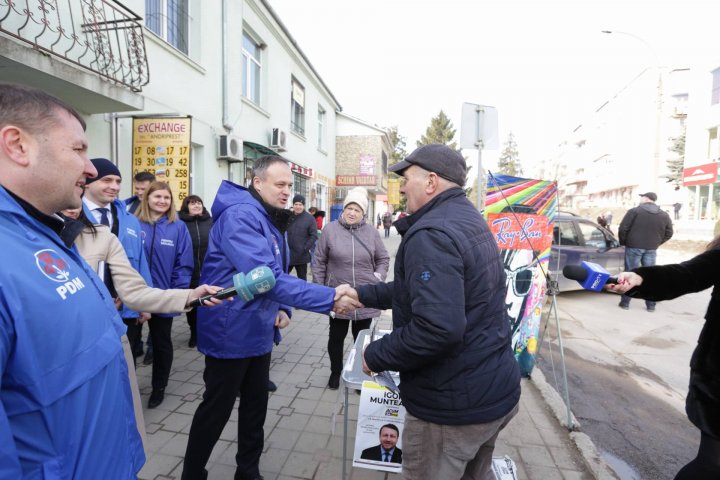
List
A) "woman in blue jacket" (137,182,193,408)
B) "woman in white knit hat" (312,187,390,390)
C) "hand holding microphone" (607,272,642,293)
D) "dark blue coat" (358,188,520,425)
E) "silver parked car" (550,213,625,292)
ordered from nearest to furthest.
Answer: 1. "dark blue coat" (358,188,520,425)
2. "hand holding microphone" (607,272,642,293)
3. "woman in blue jacket" (137,182,193,408)
4. "woman in white knit hat" (312,187,390,390)
5. "silver parked car" (550,213,625,292)

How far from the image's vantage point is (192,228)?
16.2ft

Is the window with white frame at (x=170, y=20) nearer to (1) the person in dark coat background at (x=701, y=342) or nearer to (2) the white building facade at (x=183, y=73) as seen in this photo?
(2) the white building facade at (x=183, y=73)

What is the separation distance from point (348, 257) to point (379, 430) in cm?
191

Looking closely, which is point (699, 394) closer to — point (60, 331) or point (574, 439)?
point (574, 439)

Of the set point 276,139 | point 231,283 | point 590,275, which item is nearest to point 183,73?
point 276,139

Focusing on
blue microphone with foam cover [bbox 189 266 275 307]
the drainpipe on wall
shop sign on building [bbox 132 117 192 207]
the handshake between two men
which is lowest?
the handshake between two men

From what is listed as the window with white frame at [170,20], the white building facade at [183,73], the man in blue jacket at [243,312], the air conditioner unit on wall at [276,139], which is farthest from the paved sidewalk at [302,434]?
the air conditioner unit on wall at [276,139]

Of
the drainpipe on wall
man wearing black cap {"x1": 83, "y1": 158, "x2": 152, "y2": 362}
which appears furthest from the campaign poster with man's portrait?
the drainpipe on wall

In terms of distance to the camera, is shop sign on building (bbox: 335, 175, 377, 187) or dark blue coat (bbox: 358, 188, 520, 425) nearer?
dark blue coat (bbox: 358, 188, 520, 425)

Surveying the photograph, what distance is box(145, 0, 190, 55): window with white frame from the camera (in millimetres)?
7027

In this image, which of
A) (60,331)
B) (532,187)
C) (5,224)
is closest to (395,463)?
(60,331)

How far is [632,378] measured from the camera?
4738 millimetres

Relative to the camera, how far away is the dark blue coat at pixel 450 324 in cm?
156

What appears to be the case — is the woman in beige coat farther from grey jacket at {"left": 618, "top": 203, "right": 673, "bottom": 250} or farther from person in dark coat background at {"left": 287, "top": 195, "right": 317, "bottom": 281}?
grey jacket at {"left": 618, "top": 203, "right": 673, "bottom": 250}
